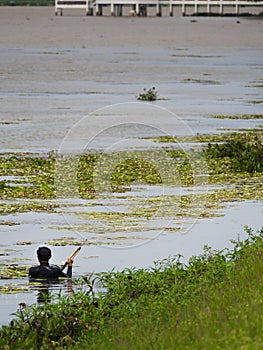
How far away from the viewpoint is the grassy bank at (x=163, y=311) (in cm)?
846

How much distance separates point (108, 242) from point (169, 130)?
12.3m

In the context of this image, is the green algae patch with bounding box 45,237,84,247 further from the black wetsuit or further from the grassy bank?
the black wetsuit

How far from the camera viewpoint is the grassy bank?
8461mm

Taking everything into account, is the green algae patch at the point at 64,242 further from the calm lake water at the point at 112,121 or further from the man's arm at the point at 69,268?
the man's arm at the point at 69,268

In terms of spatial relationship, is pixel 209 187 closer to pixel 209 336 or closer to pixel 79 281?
pixel 79 281

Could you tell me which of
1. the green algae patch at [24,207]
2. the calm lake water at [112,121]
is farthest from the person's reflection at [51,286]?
the green algae patch at [24,207]

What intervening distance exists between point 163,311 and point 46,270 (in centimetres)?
270

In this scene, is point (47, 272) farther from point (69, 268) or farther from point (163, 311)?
point (163, 311)

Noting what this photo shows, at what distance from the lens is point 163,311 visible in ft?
33.7

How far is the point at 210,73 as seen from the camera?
2013 inches

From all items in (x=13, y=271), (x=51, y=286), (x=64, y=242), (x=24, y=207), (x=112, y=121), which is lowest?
(x=51, y=286)

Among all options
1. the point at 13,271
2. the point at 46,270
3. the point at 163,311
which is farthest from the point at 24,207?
the point at 163,311

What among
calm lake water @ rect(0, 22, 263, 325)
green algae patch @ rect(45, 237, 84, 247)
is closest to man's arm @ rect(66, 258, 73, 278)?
calm lake water @ rect(0, 22, 263, 325)

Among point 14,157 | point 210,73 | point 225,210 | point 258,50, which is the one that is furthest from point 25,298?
point 258,50
